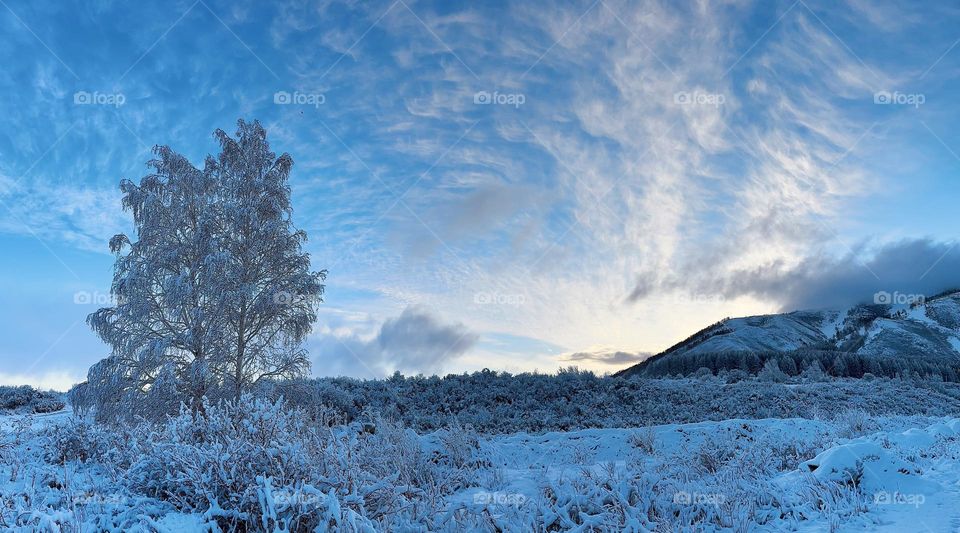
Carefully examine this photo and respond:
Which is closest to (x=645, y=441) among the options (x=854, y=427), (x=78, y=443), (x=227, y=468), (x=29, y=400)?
(x=854, y=427)

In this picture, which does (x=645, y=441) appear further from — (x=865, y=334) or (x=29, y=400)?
(x=865, y=334)

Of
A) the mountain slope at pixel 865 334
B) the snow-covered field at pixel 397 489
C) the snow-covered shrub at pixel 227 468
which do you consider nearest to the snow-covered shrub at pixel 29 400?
the snow-covered field at pixel 397 489

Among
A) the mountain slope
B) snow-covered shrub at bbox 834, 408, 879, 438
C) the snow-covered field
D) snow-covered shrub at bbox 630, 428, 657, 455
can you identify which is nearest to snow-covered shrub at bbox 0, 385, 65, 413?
the snow-covered field

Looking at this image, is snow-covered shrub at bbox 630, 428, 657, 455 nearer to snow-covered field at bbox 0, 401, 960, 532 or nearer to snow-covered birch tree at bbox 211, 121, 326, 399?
snow-covered field at bbox 0, 401, 960, 532

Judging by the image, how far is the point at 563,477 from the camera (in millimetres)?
8398

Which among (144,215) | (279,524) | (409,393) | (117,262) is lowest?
(279,524)

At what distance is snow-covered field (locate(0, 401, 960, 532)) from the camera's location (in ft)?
15.4

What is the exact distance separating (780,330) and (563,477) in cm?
13675

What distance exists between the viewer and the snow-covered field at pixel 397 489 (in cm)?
471

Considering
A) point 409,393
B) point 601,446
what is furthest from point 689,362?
point 601,446

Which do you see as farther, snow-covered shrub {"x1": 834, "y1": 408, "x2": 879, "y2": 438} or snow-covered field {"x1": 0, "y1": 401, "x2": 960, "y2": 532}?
snow-covered shrub {"x1": 834, "y1": 408, "x2": 879, "y2": 438}

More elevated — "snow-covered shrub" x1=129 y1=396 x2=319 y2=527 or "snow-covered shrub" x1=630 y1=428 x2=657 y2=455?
"snow-covered shrub" x1=129 y1=396 x2=319 y2=527

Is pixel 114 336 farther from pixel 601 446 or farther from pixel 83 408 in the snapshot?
pixel 601 446

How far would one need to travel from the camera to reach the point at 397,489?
5523 mm
